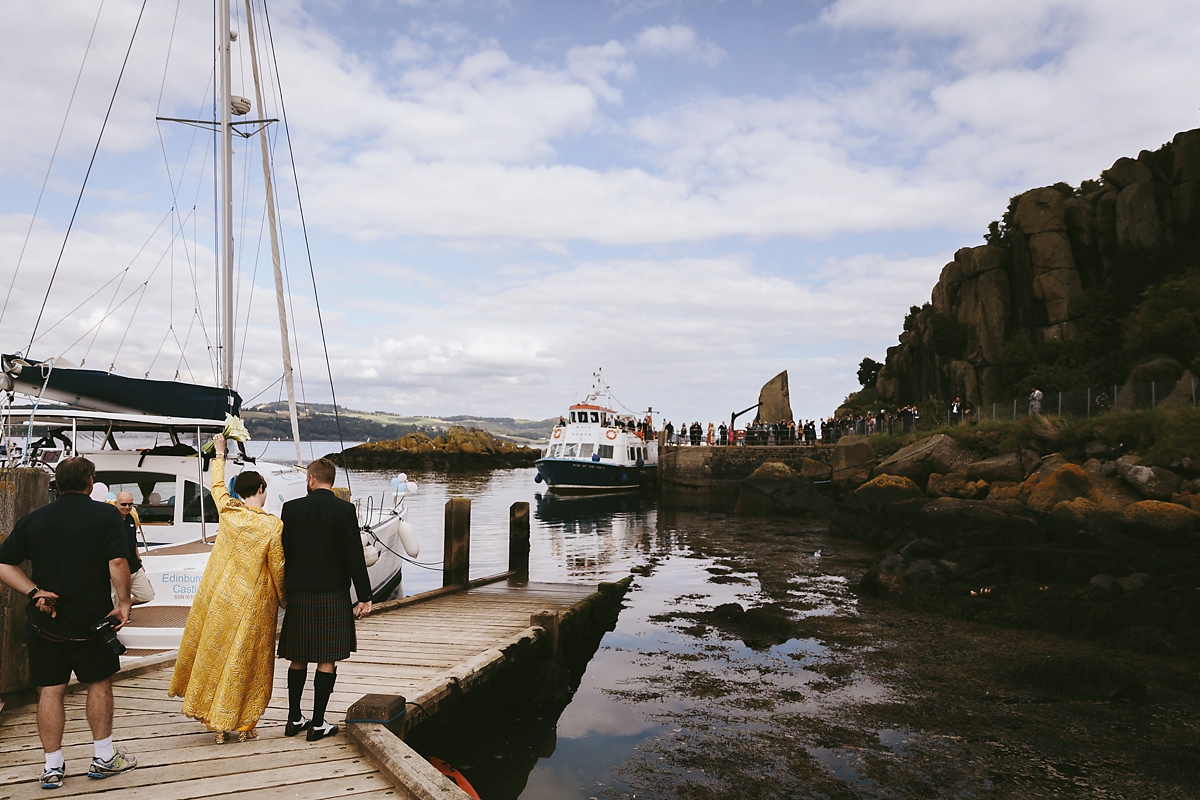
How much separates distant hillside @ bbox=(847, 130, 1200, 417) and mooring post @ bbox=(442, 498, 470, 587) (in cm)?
2916

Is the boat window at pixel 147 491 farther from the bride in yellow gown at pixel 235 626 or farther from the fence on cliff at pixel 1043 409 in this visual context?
the fence on cliff at pixel 1043 409

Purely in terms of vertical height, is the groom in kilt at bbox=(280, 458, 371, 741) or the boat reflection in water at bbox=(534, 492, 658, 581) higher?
the groom in kilt at bbox=(280, 458, 371, 741)

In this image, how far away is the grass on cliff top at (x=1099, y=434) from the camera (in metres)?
20.1

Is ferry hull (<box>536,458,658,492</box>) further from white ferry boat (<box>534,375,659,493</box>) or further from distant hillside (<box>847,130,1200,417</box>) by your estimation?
distant hillside (<box>847,130,1200,417</box>)

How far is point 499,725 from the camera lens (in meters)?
8.76

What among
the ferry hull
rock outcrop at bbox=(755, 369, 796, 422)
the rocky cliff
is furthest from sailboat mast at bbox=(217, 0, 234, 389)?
rock outcrop at bbox=(755, 369, 796, 422)

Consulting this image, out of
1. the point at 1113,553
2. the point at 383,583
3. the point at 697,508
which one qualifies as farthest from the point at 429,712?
the point at 697,508

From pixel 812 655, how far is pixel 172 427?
9.90 m

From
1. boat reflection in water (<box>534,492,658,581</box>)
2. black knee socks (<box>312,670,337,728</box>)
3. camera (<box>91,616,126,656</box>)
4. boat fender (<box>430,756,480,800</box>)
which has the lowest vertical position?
boat reflection in water (<box>534,492,658,581</box>)

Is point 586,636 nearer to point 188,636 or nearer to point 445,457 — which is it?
point 188,636

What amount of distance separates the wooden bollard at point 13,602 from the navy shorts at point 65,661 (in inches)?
52.8

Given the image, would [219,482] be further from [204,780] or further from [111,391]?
[111,391]

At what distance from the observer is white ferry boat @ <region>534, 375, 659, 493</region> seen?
46.0 metres

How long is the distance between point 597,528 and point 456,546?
18.8 m
